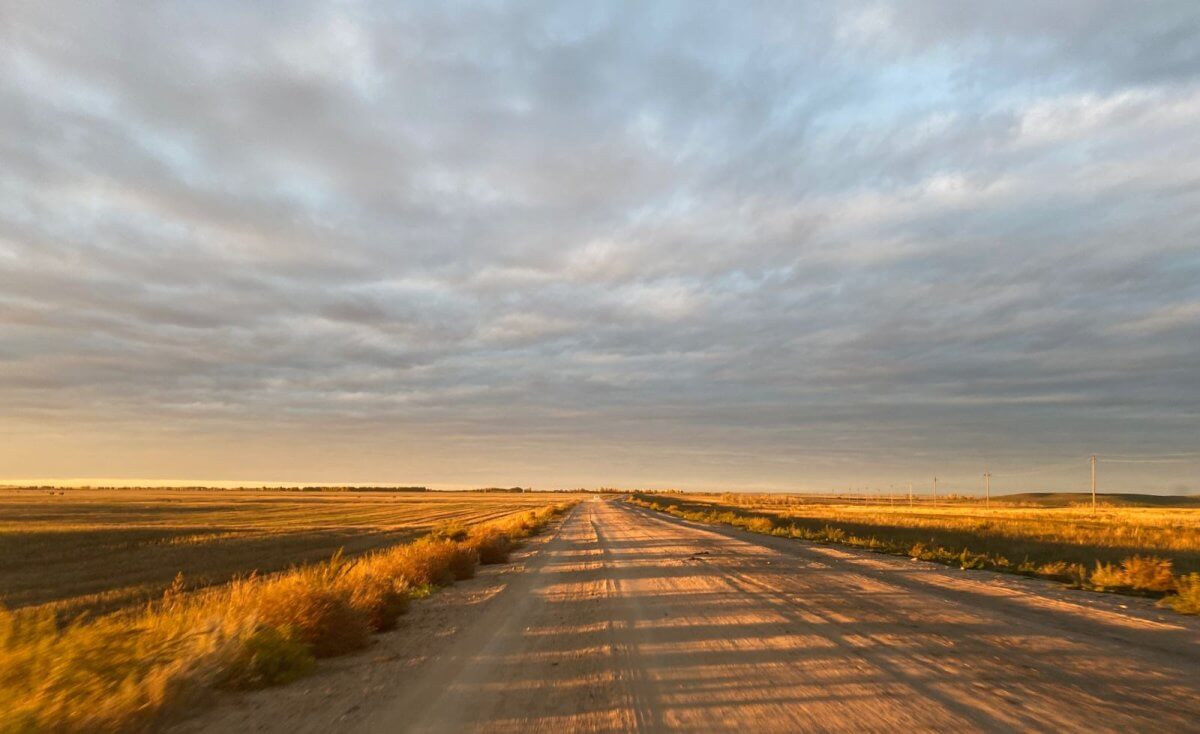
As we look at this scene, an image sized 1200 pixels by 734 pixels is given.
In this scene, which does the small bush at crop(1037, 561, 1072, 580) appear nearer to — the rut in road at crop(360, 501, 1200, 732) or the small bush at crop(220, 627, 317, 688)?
the rut in road at crop(360, 501, 1200, 732)

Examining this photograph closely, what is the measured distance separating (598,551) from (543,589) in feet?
32.1

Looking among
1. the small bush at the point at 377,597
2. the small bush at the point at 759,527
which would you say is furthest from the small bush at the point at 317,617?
the small bush at the point at 759,527

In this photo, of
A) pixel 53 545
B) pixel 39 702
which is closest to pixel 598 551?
pixel 39 702

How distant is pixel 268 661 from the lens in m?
7.34

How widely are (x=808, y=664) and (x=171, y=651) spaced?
6352mm

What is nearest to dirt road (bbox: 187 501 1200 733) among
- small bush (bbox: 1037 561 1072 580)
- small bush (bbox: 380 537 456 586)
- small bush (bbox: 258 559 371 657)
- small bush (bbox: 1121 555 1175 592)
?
small bush (bbox: 258 559 371 657)

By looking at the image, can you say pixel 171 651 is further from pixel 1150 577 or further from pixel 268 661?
pixel 1150 577

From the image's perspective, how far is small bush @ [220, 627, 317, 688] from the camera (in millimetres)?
6984

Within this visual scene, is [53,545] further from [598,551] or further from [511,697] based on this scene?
[511,697]

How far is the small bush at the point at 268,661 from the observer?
22.9ft

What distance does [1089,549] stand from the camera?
2617 cm

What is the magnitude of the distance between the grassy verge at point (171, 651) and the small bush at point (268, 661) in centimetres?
1

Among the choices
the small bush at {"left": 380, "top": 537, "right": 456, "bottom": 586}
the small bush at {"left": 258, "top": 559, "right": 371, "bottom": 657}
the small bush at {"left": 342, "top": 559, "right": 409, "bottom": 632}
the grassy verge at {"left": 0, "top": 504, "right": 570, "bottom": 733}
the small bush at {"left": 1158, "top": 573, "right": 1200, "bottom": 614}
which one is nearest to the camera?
the grassy verge at {"left": 0, "top": 504, "right": 570, "bottom": 733}

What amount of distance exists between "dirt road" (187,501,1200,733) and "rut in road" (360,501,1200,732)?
2cm
